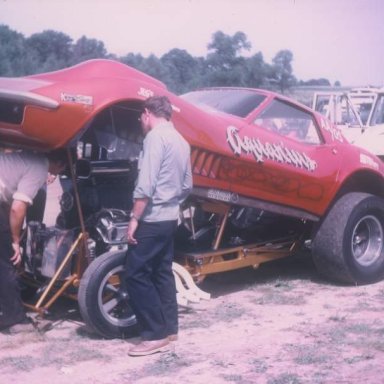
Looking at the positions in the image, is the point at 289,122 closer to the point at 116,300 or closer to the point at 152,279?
the point at 152,279

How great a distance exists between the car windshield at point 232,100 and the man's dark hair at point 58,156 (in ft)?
5.56

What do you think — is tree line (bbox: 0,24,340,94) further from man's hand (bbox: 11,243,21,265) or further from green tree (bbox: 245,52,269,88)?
man's hand (bbox: 11,243,21,265)

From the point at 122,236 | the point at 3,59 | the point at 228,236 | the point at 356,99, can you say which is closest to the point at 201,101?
the point at 228,236

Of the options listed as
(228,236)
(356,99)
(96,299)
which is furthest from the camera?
(356,99)

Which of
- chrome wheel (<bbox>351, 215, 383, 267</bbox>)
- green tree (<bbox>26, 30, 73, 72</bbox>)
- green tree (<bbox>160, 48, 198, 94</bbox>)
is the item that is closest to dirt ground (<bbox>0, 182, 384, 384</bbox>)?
chrome wheel (<bbox>351, 215, 383, 267</bbox>)

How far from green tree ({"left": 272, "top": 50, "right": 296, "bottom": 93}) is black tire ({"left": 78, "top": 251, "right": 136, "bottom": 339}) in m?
42.5

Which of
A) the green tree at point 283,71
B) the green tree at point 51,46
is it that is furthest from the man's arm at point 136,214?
the green tree at point 283,71

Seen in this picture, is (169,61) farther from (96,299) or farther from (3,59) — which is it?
(96,299)

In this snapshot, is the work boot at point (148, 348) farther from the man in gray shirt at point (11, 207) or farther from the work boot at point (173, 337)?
the man in gray shirt at point (11, 207)

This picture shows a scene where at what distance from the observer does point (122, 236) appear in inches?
213

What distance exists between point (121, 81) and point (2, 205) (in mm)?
1299

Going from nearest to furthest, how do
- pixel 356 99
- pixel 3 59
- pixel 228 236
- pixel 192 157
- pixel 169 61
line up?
1. pixel 192 157
2. pixel 228 236
3. pixel 356 99
4. pixel 3 59
5. pixel 169 61

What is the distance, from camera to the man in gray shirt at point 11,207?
16.1ft

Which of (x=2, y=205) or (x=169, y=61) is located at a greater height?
(x=169, y=61)
